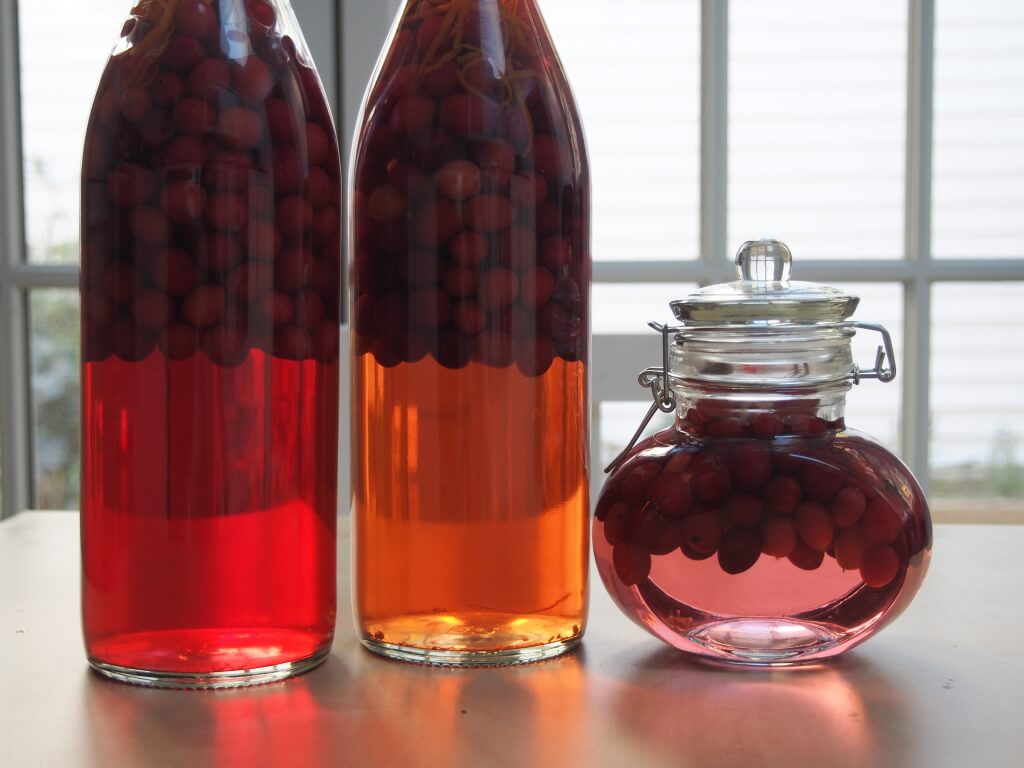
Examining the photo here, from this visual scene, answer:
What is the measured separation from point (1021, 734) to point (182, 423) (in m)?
0.26

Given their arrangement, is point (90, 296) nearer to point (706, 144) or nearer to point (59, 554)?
point (59, 554)

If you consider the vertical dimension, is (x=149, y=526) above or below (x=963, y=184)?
below

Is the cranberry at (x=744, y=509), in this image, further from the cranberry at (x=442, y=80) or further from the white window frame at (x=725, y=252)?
the white window frame at (x=725, y=252)

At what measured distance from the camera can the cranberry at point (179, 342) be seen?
333 millimetres

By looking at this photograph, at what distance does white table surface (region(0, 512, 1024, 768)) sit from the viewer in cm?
28

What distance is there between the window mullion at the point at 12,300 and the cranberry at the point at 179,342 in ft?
3.58

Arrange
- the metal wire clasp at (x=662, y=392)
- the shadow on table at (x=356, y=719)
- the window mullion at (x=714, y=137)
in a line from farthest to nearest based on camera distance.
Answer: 1. the window mullion at (x=714, y=137)
2. the metal wire clasp at (x=662, y=392)
3. the shadow on table at (x=356, y=719)

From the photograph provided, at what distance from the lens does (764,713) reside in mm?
309

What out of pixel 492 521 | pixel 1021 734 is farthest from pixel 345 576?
pixel 1021 734

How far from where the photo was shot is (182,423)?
336 mm

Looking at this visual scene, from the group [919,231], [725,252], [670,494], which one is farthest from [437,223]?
[919,231]

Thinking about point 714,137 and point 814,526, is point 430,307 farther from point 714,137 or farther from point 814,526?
point 714,137

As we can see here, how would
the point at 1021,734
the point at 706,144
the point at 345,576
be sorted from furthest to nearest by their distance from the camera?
the point at 706,144, the point at 345,576, the point at 1021,734

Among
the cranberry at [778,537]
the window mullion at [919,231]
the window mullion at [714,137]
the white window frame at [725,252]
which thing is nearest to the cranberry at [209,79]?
the cranberry at [778,537]
